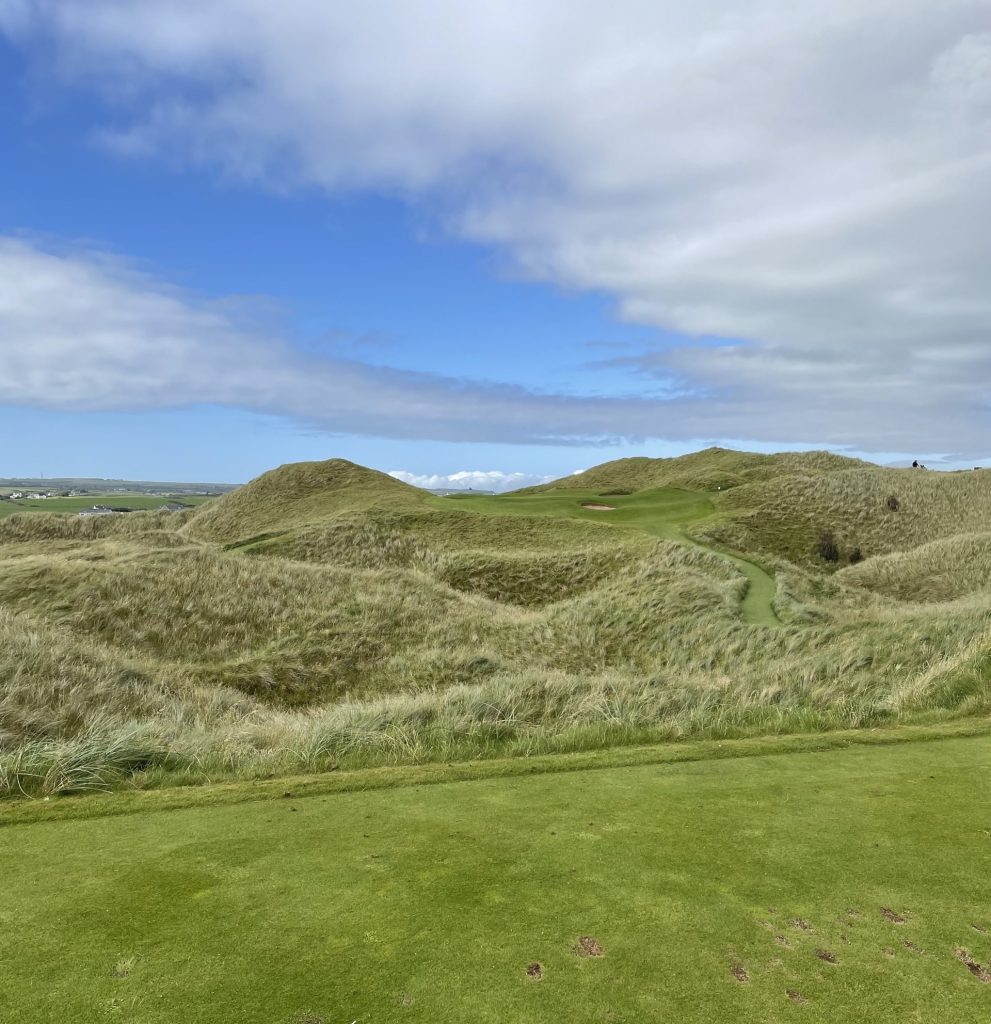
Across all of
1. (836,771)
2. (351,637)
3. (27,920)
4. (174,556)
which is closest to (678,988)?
(27,920)

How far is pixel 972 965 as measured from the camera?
3.39 meters

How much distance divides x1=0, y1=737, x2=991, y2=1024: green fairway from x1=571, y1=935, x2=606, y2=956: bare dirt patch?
0.05 ft

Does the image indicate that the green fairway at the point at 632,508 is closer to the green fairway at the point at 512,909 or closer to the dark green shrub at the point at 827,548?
the dark green shrub at the point at 827,548

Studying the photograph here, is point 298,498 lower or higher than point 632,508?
lower

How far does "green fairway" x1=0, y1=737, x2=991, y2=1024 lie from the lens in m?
3.11

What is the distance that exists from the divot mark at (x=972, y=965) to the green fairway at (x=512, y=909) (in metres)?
0.01

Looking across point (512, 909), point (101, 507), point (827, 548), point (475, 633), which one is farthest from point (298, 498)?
point (512, 909)

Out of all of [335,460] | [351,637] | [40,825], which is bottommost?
[351,637]

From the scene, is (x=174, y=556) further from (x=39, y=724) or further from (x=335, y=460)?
(x=335, y=460)

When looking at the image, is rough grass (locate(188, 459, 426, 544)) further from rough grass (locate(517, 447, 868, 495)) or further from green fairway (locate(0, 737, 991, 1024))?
green fairway (locate(0, 737, 991, 1024))

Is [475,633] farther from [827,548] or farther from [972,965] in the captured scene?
[827,548]

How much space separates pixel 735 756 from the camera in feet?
23.0

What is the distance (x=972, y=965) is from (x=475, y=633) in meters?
18.9

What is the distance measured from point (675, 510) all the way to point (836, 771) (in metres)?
40.9
